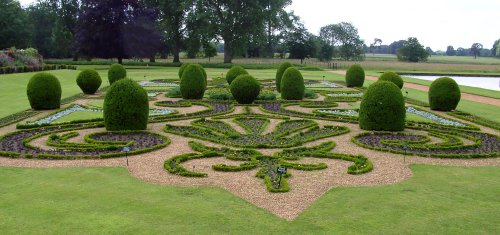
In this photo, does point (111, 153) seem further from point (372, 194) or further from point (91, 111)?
point (91, 111)

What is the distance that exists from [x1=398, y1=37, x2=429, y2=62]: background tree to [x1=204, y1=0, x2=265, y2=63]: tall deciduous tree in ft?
170

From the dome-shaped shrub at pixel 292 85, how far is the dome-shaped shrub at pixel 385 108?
Answer: 870 cm

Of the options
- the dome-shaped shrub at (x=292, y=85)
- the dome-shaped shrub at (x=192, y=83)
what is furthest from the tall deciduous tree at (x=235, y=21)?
the dome-shaped shrub at (x=292, y=85)

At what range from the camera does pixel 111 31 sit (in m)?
63.3

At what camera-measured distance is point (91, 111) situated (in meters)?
20.8

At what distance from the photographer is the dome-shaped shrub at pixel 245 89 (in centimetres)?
2288

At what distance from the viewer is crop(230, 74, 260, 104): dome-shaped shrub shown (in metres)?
22.9

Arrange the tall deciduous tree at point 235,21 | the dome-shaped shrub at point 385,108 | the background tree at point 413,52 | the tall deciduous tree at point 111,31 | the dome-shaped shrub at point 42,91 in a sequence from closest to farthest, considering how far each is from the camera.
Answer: the dome-shaped shrub at point 385,108, the dome-shaped shrub at point 42,91, the tall deciduous tree at point 111,31, the tall deciduous tree at point 235,21, the background tree at point 413,52

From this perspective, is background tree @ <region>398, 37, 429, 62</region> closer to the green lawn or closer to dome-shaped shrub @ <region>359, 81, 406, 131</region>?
dome-shaped shrub @ <region>359, 81, 406, 131</region>

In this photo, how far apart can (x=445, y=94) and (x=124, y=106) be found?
48.6ft

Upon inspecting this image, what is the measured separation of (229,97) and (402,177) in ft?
51.5

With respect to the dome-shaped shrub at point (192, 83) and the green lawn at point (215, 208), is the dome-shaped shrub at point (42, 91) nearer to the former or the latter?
the dome-shaped shrub at point (192, 83)

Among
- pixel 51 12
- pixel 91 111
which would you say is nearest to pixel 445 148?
pixel 91 111

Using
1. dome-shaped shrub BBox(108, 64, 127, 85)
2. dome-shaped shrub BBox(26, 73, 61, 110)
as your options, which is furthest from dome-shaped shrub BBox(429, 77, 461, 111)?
dome-shaped shrub BBox(108, 64, 127, 85)
